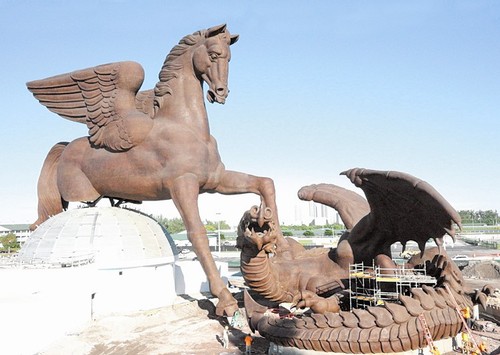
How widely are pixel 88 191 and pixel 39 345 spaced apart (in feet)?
18.9

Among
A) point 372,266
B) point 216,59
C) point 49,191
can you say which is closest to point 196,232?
point 372,266

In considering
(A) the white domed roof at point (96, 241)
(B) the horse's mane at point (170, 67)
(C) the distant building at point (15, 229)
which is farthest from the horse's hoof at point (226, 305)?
(C) the distant building at point (15, 229)

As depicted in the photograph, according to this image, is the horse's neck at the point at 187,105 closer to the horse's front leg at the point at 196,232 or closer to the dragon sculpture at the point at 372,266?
the horse's front leg at the point at 196,232

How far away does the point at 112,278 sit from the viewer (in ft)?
49.1

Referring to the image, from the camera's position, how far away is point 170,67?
14.7 m

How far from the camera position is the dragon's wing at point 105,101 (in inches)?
571

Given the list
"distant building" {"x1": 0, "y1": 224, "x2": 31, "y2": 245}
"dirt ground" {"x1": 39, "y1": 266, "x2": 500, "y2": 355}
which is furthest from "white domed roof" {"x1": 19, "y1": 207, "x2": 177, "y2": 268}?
"distant building" {"x1": 0, "y1": 224, "x2": 31, "y2": 245}

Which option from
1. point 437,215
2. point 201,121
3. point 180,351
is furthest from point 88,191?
point 437,215

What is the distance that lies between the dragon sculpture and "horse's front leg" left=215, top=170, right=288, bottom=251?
8.91ft

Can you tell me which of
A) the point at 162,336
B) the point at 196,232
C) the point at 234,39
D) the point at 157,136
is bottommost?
the point at 162,336

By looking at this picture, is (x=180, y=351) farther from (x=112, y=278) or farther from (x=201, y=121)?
(x=201, y=121)

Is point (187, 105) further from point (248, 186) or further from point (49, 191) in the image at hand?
point (49, 191)

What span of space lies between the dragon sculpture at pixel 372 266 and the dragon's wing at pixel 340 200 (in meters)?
1.82

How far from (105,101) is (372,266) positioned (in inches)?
379
